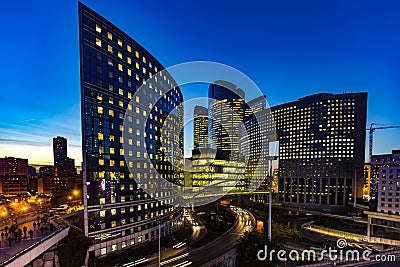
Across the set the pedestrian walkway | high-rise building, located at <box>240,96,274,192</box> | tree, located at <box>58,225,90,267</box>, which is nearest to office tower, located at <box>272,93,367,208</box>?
high-rise building, located at <box>240,96,274,192</box>

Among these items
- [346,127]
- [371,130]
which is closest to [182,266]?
[346,127]

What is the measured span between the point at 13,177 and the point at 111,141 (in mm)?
97533

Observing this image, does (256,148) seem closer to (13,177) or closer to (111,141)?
(111,141)

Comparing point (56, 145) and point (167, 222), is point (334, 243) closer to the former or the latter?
point (167, 222)

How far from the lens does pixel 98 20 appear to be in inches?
1373

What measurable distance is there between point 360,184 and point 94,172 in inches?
4016

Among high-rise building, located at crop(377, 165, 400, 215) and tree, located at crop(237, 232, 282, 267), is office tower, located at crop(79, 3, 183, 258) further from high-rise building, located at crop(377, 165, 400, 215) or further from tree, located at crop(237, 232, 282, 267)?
high-rise building, located at crop(377, 165, 400, 215)

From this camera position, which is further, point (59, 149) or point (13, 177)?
point (59, 149)

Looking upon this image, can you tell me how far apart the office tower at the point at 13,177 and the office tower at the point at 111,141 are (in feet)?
256

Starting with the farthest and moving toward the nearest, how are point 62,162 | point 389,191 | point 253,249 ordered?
point 62,162
point 389,191
point 253,249

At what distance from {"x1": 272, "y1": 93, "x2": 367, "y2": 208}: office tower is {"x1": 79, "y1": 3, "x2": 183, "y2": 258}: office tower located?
75.2 m

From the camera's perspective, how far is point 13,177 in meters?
99.7

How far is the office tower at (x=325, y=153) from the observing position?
302ft

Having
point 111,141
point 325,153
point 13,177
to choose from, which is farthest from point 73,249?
point 13,177
